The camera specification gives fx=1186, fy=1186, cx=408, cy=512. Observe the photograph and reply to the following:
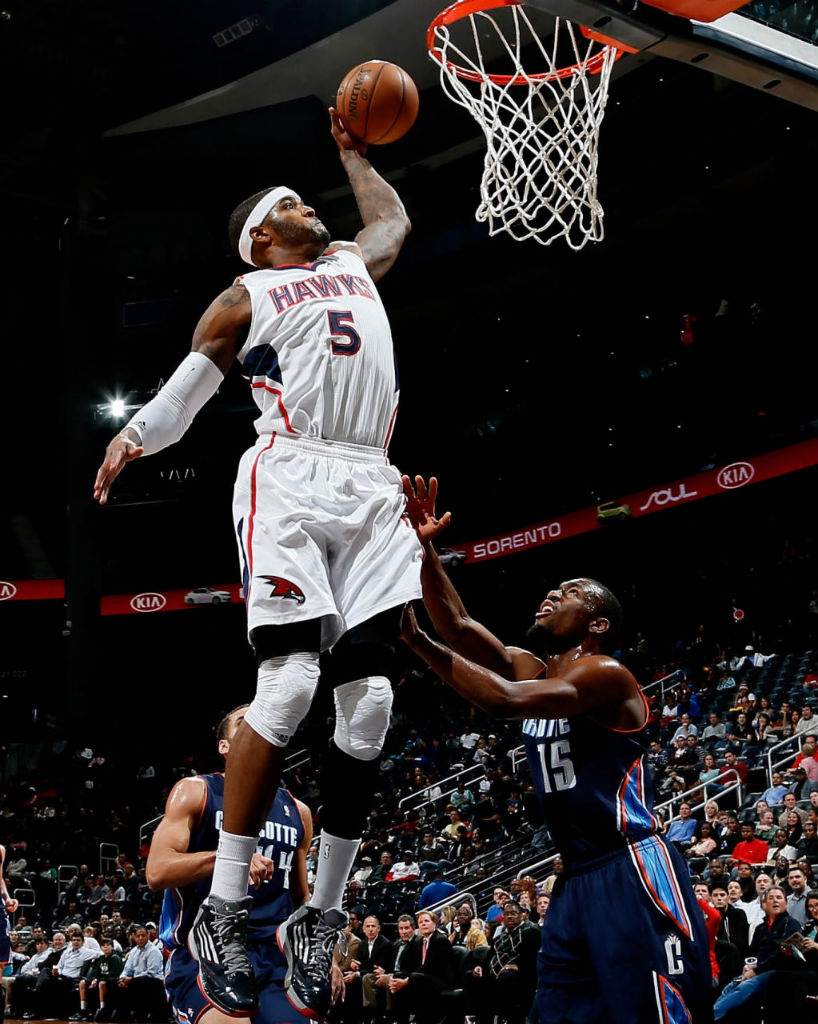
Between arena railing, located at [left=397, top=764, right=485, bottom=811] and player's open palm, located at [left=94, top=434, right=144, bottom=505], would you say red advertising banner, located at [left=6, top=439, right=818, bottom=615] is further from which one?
player's open palm, located at [left=94, top=434, right=144, bottom=505]

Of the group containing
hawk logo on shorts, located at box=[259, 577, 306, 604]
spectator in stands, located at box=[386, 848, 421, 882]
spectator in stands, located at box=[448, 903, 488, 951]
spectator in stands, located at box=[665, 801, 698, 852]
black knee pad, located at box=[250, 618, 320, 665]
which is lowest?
spectator in stands, located at box=[448, 903, 488, 951]

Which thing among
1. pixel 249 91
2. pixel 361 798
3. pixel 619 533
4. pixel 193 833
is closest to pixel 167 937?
pixel 193 833

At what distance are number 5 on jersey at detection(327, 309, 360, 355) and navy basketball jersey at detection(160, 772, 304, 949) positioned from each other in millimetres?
2234

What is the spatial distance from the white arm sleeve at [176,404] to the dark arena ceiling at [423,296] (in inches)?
599

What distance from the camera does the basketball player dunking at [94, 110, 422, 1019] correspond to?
115 inches

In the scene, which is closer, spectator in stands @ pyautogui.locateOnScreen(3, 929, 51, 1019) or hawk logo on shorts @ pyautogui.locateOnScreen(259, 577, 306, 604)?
hawk logo on shorts @ pyautogui.locateOnScreen(259, 577, 306, 604)

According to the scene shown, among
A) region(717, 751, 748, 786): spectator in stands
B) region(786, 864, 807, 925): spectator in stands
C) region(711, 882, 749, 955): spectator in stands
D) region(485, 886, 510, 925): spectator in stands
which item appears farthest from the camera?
region(717, 751, 748, 786): spectator in stands

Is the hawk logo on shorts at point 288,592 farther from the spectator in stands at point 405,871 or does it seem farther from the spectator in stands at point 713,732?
the spectator in stands at point 405,871

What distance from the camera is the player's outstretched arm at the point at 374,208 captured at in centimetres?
386

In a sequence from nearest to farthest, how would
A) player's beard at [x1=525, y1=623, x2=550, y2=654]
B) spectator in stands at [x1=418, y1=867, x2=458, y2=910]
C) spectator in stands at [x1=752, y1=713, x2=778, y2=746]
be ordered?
1. player's beard at [x1=525, y1=623, x2=550, y2=654]
2. spectator in stands at [x1=418, y1=867, x2=458, y2=910]
3. spectator in stands at [x1=752, y1=713, x2=778, y2=746]

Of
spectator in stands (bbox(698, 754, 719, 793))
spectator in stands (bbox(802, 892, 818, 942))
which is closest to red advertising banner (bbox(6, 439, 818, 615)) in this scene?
spectator in stands (bbox(698, 754, 719, 793))

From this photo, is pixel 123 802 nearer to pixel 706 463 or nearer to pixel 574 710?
pixel 706 463

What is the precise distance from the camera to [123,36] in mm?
→ 19531

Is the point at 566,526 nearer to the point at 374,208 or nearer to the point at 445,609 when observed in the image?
the point at 445,609
